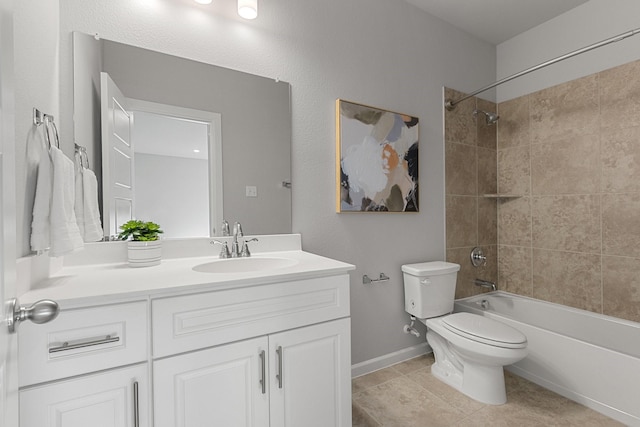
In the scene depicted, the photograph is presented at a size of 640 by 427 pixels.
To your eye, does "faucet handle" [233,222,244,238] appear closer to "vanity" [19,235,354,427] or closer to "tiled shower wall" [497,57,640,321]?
"vanity" [19,235,354,427]

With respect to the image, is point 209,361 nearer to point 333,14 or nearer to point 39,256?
point 39,256

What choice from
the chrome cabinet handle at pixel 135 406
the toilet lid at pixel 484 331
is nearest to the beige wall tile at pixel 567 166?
the toilet lid at pixel 484 331

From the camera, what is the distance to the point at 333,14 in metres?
1.84

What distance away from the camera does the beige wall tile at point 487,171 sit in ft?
8.34

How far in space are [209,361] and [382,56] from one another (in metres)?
2.03

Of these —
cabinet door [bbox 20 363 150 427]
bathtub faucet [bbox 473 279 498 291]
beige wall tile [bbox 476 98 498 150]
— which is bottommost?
bathtub faucet [bbox 473 279 498 291]

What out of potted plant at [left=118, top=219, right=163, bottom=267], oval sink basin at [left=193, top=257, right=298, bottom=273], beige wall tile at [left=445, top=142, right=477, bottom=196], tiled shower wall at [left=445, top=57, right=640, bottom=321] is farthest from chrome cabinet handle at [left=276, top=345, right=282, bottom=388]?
beige wall tile at [left=445, top=142, right=477, bottom=196]

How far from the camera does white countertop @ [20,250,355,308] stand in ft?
2.79

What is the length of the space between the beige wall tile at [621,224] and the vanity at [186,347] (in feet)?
6.66

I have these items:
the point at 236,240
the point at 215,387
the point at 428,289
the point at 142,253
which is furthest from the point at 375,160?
the point at 215,387

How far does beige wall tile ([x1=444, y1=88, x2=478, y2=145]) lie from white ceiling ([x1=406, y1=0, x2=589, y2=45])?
1.76 feet

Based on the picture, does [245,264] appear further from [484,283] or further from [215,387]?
[484,283]

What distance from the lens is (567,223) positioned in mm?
2252

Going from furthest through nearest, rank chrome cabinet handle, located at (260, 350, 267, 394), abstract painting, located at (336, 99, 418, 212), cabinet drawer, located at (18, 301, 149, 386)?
abstract painting, located at (336, 99, 418, 212)
chrome cabinet handle, located at (260, 350, 267, 394)
cabinet drawer, located at (18, 301, 149, 386)
